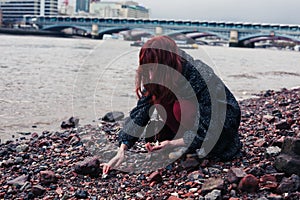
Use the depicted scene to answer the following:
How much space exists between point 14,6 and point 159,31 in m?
44.0

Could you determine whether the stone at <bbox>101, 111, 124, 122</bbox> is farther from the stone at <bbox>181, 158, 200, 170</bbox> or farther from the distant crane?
the distant crane

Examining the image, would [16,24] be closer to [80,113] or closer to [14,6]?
[14,6]

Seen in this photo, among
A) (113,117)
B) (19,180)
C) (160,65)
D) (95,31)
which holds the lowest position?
(95,31)

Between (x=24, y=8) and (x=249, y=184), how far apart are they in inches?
3708

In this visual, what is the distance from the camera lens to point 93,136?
14.8 ft

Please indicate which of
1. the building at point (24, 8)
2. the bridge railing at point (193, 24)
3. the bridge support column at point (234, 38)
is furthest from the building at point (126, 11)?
the bridge support column at point (234, 38)

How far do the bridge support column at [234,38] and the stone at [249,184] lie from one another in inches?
2337

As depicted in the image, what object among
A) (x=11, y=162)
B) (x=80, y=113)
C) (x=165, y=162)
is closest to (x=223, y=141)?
(x=165, y=162)

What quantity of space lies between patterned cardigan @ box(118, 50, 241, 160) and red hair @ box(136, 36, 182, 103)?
75 mm

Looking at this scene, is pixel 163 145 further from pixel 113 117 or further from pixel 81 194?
pixel 113 117

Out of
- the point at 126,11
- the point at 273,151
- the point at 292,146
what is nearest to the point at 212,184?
the point at 292,146

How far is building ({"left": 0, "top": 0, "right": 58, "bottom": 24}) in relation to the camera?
90.6 metres

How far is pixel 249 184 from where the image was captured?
104 inches

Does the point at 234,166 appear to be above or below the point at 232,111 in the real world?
below
